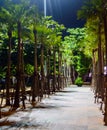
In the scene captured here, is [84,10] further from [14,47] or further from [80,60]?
[80,60]

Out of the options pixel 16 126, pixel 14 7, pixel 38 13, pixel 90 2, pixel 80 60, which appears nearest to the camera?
pixel 16 126

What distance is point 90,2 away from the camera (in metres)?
20.2

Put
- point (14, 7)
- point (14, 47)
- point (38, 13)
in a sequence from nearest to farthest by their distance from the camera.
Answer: point (14, 7) → point (38, 13) → point (14, 47)

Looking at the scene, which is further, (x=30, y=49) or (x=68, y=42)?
(x=68, y=42)

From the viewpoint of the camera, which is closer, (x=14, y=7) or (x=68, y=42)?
(x=14, y=7)

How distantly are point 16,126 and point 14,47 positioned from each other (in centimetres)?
2490

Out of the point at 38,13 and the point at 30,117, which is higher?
the point at 38,13

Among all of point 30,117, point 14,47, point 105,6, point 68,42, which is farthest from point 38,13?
point 68,42

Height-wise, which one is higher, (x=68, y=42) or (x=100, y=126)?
(x=68, y=42)

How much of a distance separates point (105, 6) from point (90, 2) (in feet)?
6.21

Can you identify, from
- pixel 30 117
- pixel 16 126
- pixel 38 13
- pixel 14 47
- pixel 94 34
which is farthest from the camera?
pixel 14 47

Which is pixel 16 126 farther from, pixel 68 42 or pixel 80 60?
pixel 80 60

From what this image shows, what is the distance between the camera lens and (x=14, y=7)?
21.6 metres

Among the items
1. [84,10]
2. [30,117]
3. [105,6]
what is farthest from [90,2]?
[30,117]
